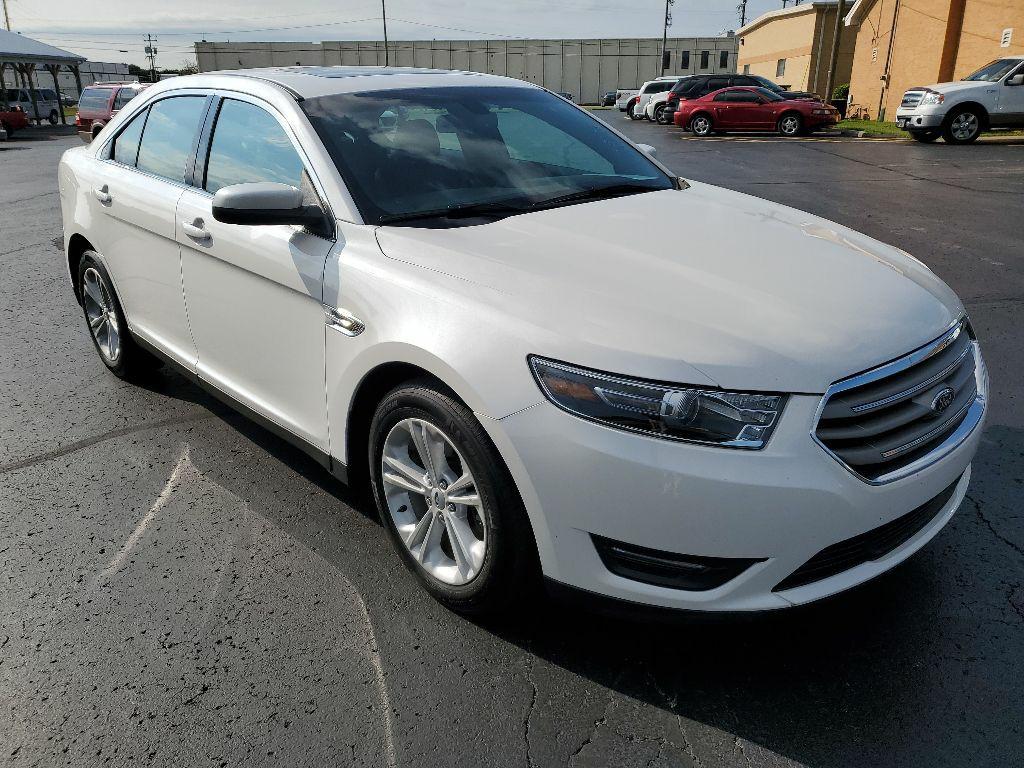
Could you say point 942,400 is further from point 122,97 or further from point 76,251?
point 122,97

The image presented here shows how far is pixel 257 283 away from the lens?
326 centimetres

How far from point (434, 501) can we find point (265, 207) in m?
1.16

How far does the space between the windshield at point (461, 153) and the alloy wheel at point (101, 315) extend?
7.15ft

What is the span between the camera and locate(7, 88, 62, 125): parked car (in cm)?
4116

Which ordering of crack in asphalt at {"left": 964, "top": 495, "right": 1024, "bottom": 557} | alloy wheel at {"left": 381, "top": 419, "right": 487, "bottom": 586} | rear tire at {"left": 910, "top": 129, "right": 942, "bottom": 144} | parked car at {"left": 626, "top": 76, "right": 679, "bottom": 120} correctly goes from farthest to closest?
parked car at {"left": 626, "top": 76, "right": 679, "bottom": 120} < rear tire at {"left": 910, "top": 129, "right": 942, "bottom": 144} < crack in asphalt at {"left": 964, "top": 495, "right": 1024, "bottom": 557} < alloy wheel at {"left": 381, "top": 419, "right": 487, "bottom": 586}

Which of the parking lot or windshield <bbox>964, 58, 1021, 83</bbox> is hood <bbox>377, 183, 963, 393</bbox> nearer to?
the parking lot

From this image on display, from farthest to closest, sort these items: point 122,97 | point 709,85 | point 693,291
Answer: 1. point 709,85
2. point 122,97
3. point 693,291

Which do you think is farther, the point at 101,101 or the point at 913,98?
the point at 101,101

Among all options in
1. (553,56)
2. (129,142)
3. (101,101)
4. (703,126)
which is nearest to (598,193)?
(129,142)

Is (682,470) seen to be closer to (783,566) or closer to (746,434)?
(746,434)

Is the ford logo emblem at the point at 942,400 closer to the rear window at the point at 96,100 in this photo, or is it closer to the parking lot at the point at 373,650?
the parking lot at the point at 373,650

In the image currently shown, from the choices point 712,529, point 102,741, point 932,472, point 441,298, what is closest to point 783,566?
point 712,529

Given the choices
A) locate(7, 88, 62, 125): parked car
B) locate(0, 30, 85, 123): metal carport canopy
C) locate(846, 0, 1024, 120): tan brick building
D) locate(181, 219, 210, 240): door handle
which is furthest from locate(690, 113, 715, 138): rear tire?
locate(7, 88, 62, 125): parked car

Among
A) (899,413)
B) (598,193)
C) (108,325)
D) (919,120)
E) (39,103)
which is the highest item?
(598,193)
